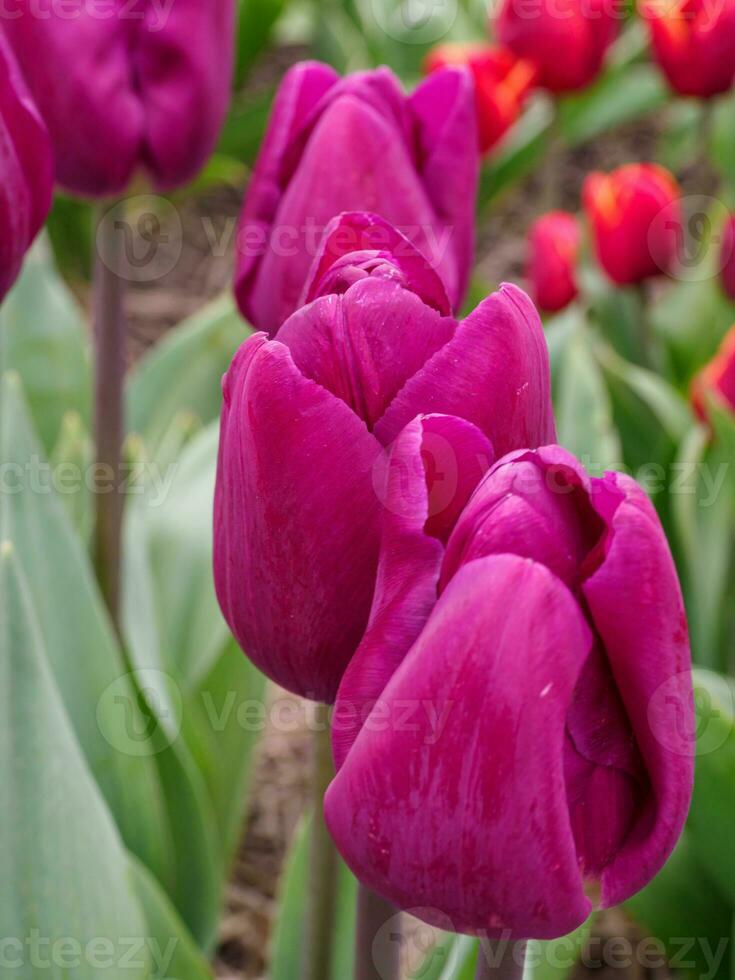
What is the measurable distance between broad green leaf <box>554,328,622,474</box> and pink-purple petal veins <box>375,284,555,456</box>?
509 millimetres

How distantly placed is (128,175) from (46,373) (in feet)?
1.58

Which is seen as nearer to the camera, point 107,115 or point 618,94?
point 107,115

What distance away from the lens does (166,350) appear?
132cm

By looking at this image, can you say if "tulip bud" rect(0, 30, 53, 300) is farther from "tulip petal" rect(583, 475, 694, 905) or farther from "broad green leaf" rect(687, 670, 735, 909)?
"broad green leaf" rect(687, 670, 735, 909)

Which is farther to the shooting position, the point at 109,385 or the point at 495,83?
the point at 495,83

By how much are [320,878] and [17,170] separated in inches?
14.1

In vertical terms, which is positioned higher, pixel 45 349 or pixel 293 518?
pixel 293 518

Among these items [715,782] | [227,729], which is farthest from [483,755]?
[227,729]

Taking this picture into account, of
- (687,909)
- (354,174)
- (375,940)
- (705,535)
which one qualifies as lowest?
(687,909)

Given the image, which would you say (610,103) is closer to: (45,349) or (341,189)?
(45,349)

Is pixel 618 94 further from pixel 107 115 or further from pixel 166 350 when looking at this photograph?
pixel 107 115

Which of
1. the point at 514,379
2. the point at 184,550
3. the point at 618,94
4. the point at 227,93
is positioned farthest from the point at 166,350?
the point at 618,94

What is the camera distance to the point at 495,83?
161cm

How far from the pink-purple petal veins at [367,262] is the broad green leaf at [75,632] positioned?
1.41 feet
